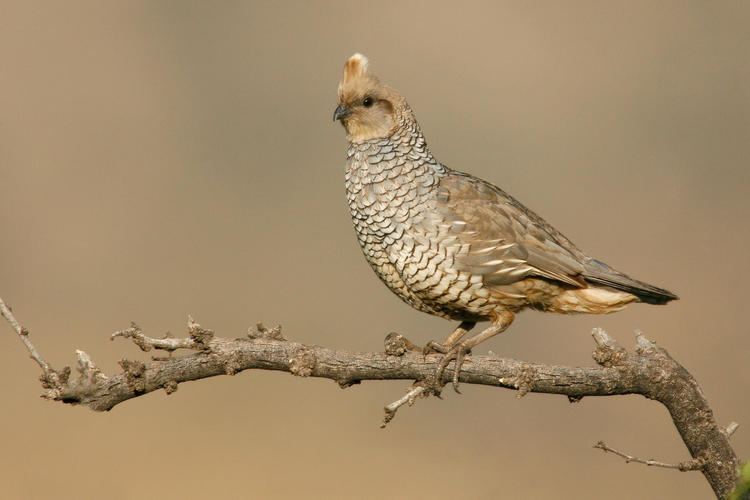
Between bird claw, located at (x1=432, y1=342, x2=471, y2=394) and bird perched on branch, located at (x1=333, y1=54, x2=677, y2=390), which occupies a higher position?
bird perched on branch, located at (x1=333, y1=54, x2=677, y2=390)

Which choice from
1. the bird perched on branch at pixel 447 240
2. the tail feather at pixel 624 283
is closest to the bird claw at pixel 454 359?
the bird perched on branch at pixel 447 240

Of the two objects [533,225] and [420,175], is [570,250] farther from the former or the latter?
[420,175]

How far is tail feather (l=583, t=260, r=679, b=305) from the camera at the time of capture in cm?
427

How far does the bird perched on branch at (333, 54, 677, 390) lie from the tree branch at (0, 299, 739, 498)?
11.2 inches

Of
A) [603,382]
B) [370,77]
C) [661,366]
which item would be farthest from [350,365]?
[370,77]

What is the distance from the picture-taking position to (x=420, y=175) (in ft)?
14.5

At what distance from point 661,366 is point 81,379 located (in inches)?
85.3

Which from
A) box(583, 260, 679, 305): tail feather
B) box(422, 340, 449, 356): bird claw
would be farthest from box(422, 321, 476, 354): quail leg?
box(583, 260, 679, 305): tail feather

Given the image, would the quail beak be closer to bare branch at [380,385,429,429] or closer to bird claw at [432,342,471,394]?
bird claw at [432,342,471,394]

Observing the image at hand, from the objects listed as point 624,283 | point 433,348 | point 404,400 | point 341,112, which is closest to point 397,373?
point 404,400

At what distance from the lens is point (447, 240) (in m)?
4.13

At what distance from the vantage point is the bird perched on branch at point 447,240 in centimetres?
410

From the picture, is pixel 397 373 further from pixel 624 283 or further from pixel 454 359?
pixel 624 283

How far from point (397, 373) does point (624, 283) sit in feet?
4.13
